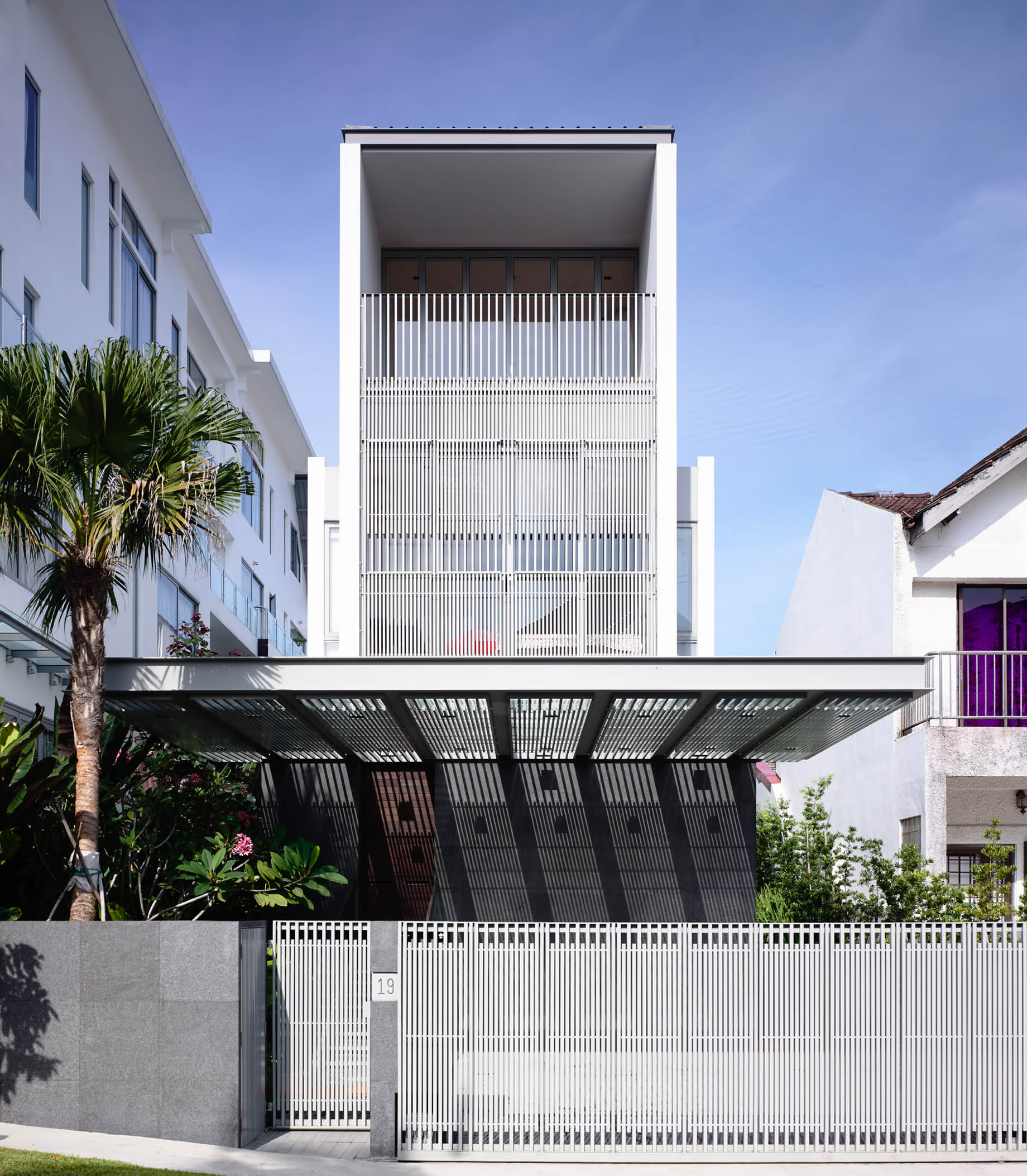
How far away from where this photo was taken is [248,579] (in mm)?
40625

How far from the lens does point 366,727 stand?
50.3ft

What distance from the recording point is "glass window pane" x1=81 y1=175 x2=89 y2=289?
73.2 feet

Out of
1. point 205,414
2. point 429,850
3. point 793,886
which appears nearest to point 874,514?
point 793,886

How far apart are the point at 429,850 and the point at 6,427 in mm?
10017

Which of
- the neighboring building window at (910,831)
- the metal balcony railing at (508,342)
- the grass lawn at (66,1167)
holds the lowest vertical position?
the grass lawn at (66,1167)

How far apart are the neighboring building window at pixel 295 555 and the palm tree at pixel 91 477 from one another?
36.5 m

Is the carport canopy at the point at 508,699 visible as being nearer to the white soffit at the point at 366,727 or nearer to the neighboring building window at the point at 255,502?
the white soffit at the point at 366,727

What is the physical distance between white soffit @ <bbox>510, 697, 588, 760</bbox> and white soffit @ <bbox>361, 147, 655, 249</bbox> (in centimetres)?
937

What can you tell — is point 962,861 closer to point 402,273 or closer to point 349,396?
point 349,396

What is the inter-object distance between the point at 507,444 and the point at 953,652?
7.58m

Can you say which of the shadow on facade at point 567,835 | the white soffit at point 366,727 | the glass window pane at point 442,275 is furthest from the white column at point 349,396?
the shadow on facade at point 567,835

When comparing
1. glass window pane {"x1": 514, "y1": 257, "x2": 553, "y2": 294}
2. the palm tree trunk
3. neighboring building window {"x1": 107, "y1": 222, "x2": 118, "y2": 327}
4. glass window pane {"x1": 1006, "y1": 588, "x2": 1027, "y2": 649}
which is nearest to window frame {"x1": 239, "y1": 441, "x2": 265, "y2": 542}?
neighboring building window {"x1": 107, "y1": 222, "x2": 118, "y2": 327}

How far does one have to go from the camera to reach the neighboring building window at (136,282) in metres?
25.0

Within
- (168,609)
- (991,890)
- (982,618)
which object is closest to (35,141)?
(168,609)
